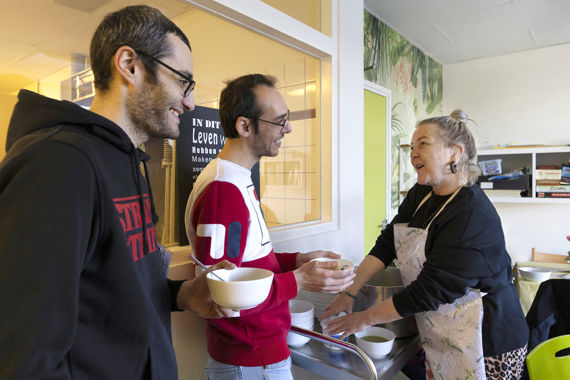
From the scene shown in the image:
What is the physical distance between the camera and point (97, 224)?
0.52 m

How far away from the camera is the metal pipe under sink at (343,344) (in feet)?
3.22

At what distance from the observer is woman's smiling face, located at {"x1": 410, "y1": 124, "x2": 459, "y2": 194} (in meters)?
1.33

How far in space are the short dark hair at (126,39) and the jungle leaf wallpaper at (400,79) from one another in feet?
8.17

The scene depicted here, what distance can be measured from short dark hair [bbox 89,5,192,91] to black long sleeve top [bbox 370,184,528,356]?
1009 mm

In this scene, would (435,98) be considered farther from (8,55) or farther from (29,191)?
(29,191)

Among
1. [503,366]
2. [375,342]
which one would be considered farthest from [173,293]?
[503,366]

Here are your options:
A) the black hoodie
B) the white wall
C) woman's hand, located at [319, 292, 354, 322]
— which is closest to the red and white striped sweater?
the black hoodie

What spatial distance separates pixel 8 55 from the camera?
Answer: 0.96 metres

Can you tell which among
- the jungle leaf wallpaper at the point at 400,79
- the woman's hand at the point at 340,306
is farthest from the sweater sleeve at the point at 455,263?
the jungle leaf wallpaper at the point at 400,79

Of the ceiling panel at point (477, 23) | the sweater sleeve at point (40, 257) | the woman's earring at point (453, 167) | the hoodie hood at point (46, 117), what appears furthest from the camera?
the ceiling panel at point (477, 23)

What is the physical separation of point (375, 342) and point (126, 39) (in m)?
1.12

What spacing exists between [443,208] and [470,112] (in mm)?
3628

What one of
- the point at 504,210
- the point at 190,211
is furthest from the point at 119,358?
the point at 504,210

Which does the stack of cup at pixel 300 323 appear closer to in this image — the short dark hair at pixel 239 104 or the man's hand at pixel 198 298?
the man's hand at pixel 198 298
